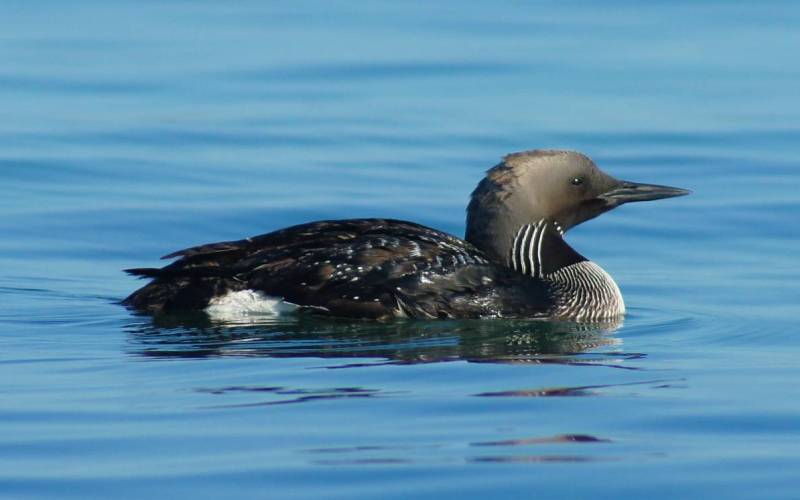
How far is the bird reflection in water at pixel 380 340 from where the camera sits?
26.8 ft

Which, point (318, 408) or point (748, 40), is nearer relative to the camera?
point (318, 408)

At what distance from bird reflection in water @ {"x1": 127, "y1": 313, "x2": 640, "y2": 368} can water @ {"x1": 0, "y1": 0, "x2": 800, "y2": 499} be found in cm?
3

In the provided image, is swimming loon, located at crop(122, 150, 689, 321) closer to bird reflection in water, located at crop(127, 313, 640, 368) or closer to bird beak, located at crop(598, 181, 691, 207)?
bird reflection in water, located at crop(127, 313, 640, 368)

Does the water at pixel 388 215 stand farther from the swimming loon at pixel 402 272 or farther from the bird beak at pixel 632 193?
the bird beak at pixel 632 193

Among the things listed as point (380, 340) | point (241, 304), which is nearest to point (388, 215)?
point (241, 304)

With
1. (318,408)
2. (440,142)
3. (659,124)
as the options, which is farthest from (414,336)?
(659,124)

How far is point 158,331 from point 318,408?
2058 millimetres

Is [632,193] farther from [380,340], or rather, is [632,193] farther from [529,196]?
[380,340]

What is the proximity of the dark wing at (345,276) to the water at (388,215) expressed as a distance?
0.12m

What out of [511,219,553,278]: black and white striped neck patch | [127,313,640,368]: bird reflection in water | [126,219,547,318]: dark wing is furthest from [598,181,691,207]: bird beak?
[126,219,547,318]: dark wing

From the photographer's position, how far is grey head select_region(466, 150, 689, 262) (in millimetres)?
9594

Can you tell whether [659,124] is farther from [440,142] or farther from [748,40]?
[748,40]

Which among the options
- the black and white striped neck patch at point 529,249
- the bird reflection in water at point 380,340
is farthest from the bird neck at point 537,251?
the bird reflection in water at point 380,340

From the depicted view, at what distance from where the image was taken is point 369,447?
6.26 m
